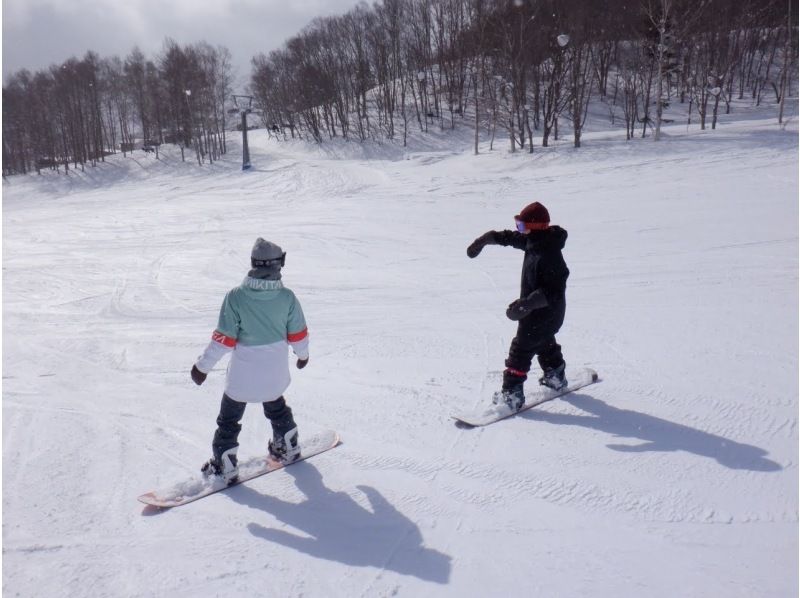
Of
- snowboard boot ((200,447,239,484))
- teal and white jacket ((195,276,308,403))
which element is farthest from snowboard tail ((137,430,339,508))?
teal and white jacket ((195,276,308,403))

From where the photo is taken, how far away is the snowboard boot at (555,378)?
4410 millimetres

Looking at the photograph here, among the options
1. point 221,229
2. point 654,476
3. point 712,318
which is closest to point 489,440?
point 654,476

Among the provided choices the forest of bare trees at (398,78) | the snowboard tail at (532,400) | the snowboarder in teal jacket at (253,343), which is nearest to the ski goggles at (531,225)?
the snowboard tail at (532,400)

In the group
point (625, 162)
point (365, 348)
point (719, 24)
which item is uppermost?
point (719, 24)

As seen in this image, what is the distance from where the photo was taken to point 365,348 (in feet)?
19.8

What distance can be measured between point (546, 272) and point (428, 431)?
56.2 inches

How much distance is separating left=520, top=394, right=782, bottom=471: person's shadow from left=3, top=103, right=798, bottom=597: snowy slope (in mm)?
20

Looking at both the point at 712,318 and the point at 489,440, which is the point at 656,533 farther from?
the point at 712,318

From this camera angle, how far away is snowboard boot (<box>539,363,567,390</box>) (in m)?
4.41

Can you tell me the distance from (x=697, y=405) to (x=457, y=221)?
9.86 m

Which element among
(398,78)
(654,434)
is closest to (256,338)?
(654,434)

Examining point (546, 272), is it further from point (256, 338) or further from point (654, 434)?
point (256, 338)

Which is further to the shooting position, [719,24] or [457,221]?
[719,24]

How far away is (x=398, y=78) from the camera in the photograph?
4584 cm
